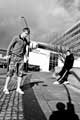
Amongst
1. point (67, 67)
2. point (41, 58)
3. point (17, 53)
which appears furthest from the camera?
point (41, 58)

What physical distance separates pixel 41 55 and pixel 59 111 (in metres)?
28.7

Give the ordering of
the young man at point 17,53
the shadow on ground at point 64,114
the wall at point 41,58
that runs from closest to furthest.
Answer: the shadow on ground at point 64,114 → the young man at point 17,53 → the wall at point 41,58

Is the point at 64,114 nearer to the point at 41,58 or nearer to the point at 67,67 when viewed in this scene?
the point at 67,67

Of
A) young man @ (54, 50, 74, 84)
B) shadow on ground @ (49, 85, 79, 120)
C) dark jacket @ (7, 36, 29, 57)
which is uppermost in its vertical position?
dark jacket @ (7, 36, 29, 57)

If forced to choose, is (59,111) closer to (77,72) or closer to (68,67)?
(77,72)

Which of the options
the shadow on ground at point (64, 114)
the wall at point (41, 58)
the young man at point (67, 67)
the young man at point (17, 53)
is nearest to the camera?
the shadow on ground at point (64, 114)

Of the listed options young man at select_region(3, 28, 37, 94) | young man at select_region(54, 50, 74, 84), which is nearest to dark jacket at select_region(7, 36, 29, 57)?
young man at select_region(3, 28, 37, 94)

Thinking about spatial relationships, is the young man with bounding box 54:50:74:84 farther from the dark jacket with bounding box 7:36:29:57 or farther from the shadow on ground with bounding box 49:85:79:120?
the shadow on ground with bounding box 49:85:79:120

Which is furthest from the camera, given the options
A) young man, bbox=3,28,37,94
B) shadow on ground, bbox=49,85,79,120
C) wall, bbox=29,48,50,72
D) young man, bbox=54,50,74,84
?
wall, bbox=29,48,50,72

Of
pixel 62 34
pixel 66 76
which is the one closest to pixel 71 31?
pixel 62 34

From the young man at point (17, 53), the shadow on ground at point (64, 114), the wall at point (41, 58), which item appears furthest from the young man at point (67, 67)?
the wall at point (41, 58)

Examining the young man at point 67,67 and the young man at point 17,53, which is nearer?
the young man at point 17,53

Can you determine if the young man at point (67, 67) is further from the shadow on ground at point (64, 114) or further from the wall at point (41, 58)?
the wall at point (41, 58)

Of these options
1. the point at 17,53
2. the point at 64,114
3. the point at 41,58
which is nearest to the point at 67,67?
the point at 17,53
